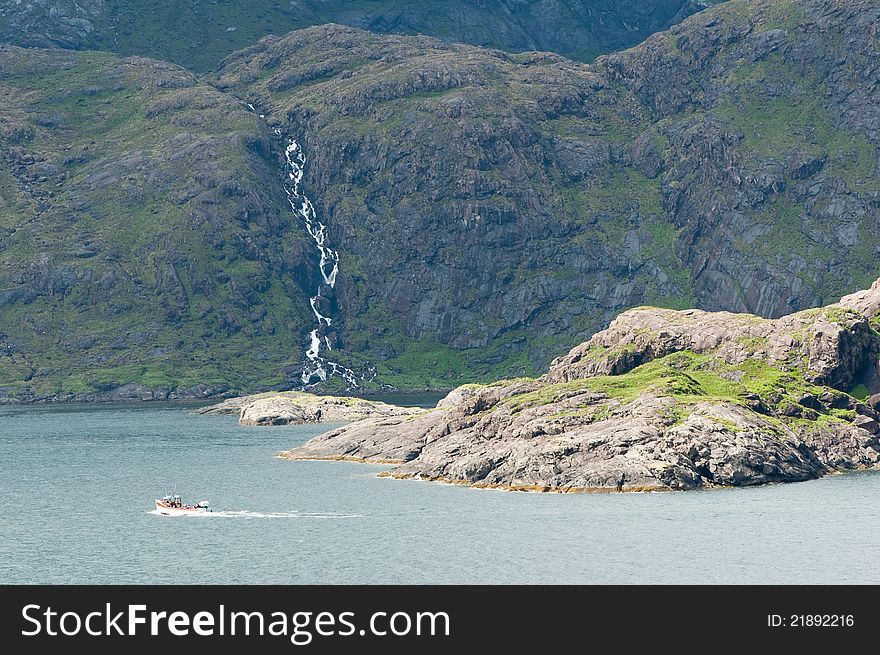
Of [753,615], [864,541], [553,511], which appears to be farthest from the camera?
[553,511]

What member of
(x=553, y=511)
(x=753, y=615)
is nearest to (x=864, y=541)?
(x=553, y=511)

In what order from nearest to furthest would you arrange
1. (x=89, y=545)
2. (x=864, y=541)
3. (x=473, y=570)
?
(x=473, y=570), (x=864, y=541), (x=89, y=545)

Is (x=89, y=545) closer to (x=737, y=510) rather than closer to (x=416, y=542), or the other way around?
(x=416, y=542)

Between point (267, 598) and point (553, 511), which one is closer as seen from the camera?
point (267, 598)

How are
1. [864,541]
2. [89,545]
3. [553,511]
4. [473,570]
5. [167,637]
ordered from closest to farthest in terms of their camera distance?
[167,637] → [473,570] → [864,541] → [89,545] → [553,511]

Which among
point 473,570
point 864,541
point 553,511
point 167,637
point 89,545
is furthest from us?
point 553,511

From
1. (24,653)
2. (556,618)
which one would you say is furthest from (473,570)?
(24,653)

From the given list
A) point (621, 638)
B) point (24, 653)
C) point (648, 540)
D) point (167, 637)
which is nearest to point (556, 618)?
point (621, 638)

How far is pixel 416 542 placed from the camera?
174000mm

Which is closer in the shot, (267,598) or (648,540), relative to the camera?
(267,598)

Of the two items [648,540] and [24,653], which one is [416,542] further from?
[24,653]

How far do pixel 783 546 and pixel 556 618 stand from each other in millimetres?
A: 59540

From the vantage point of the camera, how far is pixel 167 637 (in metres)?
96.4

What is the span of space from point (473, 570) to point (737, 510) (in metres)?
49.6
